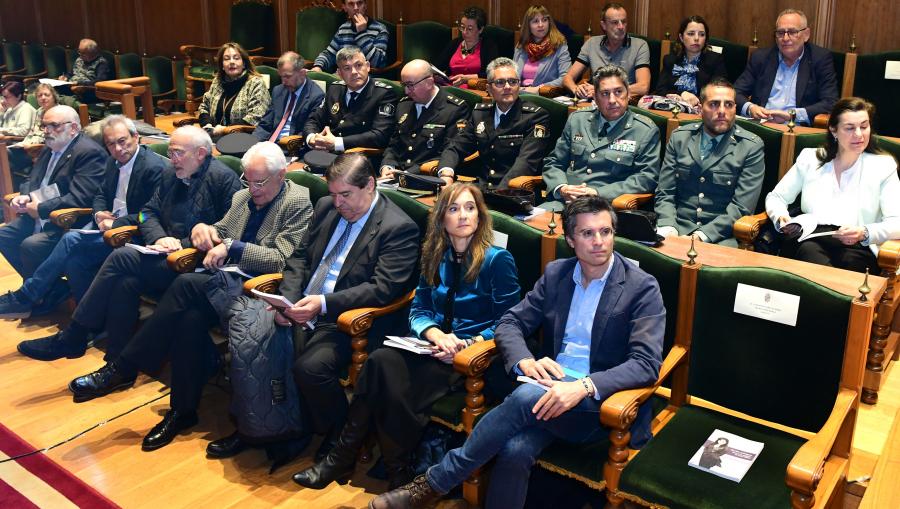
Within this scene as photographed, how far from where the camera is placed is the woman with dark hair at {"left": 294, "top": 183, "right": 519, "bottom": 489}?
272 cm

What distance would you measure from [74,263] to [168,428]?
124 cm

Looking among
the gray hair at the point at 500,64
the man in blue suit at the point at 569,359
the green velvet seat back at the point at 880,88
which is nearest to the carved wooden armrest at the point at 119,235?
the gray hair at the point at 500,64

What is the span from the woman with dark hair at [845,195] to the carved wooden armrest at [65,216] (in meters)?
3.11

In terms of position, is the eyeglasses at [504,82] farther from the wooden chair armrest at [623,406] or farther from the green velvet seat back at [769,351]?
the wooden chair armrest at [623,406]

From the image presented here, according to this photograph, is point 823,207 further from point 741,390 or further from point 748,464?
point 748,464

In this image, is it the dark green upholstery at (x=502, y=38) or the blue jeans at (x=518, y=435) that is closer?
the blue jeans at (x=518, y=435)

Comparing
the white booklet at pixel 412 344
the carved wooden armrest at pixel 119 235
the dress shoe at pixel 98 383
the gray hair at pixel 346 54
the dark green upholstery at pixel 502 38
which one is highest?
the dark green upholstery at pixel 502 38

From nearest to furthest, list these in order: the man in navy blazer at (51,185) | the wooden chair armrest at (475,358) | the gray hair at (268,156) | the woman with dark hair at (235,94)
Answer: the wooden chair armrest at (475,358) → the gray hair at (268,156) → the man in navy blazer at (51,185) → the woman with dark hair at (235,94)

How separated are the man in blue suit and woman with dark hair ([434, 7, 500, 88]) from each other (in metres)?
3.08

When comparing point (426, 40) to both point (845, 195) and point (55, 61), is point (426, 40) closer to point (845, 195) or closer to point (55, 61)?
point (845, 195)

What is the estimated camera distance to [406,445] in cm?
273

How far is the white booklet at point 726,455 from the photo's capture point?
2.20 meters

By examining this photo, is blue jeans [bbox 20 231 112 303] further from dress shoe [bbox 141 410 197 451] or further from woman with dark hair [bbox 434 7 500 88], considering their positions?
woman with dark hair [bbox 434 7 500 88]

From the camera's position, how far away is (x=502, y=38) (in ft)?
18.5
